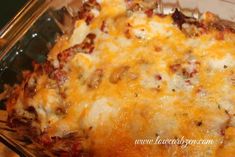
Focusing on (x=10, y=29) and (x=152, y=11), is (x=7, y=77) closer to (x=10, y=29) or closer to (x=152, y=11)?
(x=10, y=29)

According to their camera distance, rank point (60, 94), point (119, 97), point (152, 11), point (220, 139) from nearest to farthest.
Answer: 1. point (220, 139)
2. point (119, 97)
3. point (60, 94)
4. point (152, 11)

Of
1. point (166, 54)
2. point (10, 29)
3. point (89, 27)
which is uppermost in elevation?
point (10, 29)

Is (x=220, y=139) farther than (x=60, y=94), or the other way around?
(x=60, y=94)

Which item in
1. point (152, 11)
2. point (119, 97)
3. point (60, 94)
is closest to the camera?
point (119, 97)

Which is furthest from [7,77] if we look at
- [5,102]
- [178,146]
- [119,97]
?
[178,146]

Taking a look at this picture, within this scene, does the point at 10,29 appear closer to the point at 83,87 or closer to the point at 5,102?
the point at 5,102

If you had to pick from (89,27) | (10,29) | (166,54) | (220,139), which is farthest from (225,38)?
(10,29)

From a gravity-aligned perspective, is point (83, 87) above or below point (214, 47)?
above
